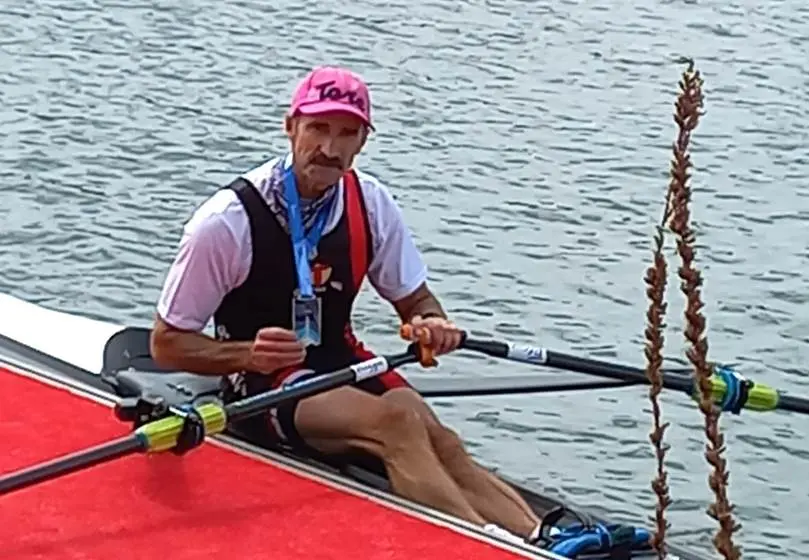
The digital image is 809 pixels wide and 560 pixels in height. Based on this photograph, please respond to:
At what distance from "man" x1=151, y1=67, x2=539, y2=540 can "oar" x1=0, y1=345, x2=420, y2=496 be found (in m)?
0.09

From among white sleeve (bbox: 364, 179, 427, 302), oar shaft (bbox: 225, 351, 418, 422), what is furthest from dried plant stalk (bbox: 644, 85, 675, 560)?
white sleeve (bbox: 364, 179, 427, 302)

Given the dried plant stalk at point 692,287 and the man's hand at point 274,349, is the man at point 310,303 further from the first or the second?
the dried plant stalk at point 692,287

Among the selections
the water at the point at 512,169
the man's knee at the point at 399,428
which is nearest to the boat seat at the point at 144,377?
the man's knee at the point at 399,428

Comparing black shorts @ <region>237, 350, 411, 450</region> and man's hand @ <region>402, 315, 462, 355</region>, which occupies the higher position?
man's hand @ <region>402, 315, 462, 355</region>

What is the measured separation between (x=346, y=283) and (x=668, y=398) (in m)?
3.87

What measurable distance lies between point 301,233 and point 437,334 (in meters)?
0.46

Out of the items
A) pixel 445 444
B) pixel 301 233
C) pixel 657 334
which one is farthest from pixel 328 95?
pixel 657 334

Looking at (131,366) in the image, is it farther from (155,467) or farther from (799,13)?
(799,13)

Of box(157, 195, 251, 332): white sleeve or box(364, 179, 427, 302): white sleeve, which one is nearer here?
box(157, 195, 251, 332): white sleeve

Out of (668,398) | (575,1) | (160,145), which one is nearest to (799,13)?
(575,1)

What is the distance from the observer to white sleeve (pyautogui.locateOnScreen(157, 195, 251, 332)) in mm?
4992

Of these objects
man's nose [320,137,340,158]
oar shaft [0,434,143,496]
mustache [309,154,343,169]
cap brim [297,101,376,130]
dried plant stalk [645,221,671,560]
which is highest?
dried plant stalk [645,221,671,560]

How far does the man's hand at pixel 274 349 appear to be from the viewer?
192 inches

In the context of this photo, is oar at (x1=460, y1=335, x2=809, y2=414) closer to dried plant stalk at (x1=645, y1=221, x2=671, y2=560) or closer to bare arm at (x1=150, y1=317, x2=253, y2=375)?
bare arm at (x1=150, y1=317, x2=253, y2=375)
